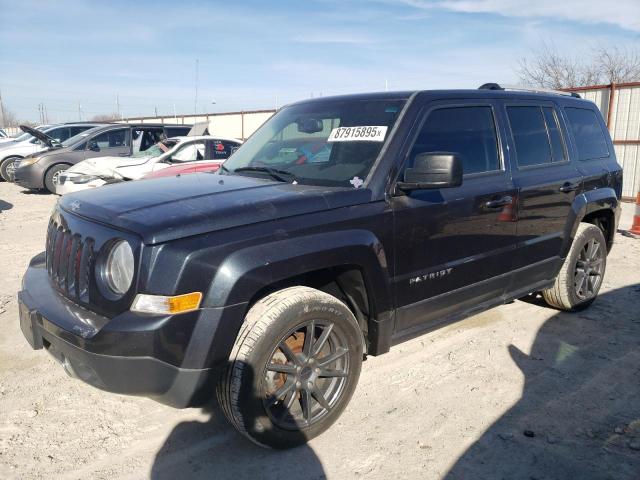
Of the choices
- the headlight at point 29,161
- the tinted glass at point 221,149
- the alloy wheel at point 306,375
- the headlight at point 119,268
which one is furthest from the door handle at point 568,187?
the headlight at point 29,161

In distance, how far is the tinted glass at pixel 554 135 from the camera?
14.6ft

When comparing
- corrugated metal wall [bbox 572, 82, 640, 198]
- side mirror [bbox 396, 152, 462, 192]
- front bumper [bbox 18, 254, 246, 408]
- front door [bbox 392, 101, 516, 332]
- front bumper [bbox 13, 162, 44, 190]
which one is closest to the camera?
front bumper [bbox 18, 254, 246, 408]

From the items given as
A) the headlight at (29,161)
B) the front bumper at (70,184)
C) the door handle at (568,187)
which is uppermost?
the door handle at (568,187)

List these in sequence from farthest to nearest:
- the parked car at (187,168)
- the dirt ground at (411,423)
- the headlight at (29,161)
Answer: the headlight at (29,161) → the parked car at (187,168) → the dirt ground at (411,423)

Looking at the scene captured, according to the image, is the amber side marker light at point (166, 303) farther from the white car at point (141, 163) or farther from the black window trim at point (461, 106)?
the white car at point (141, 163)

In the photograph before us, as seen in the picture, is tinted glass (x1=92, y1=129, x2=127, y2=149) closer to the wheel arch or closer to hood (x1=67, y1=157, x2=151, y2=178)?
hood (x1=67, y1=157, x2=151, y2=178)

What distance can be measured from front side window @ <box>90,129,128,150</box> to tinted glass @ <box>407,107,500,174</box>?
34.9 feet

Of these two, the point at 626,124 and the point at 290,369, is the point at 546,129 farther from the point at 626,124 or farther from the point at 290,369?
the point at 626,124

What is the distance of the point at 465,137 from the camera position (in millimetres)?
3734

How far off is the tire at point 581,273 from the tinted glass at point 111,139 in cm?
1074

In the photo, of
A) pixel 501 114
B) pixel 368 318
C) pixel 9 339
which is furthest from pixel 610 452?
pixel 9 339

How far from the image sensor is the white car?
9.57m

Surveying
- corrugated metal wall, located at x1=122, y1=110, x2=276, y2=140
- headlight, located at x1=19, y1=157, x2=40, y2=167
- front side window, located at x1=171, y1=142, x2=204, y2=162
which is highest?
corrugated metal wall, located at x1=122, y1=110, x2=276, y2=140

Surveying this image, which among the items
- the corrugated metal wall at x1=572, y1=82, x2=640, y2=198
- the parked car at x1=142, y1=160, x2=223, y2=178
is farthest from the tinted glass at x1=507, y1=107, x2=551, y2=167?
the corrugated metal wall at x1=572, y1=82, x2=640, y2=198
